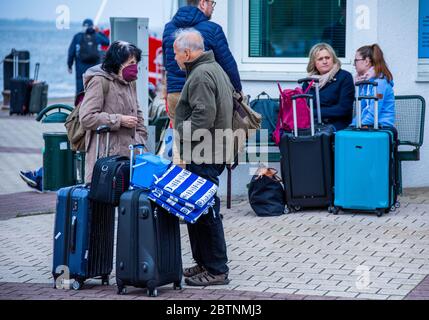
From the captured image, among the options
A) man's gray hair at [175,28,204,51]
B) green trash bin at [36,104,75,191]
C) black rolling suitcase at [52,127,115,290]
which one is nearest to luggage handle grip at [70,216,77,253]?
black rolling suitcase at [52,127,115,290]

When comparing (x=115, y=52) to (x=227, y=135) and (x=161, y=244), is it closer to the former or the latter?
(x=227, y=135)

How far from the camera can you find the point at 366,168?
10.2 meters

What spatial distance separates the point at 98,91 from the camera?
26.9 ft

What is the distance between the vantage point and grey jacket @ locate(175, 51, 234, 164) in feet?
25.1

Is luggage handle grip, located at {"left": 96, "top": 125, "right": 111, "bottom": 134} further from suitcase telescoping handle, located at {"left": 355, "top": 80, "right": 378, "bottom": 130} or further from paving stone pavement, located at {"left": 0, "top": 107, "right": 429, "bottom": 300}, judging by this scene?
suitcase telescoping handle, located at {"left": 355, "top": 80, "right": 378, "bottom": 130}

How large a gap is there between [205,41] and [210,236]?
2.52 m

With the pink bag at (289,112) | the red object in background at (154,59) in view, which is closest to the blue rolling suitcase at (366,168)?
the pink bag at (289,112)

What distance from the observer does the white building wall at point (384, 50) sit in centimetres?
1160

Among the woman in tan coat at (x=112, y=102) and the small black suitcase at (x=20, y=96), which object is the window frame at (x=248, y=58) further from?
the small black suitcase at (x=20, y=96)

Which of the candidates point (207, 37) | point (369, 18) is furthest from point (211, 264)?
point (369, 18)

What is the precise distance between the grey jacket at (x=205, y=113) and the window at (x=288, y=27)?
4.46 meters

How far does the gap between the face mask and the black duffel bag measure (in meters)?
2.68
